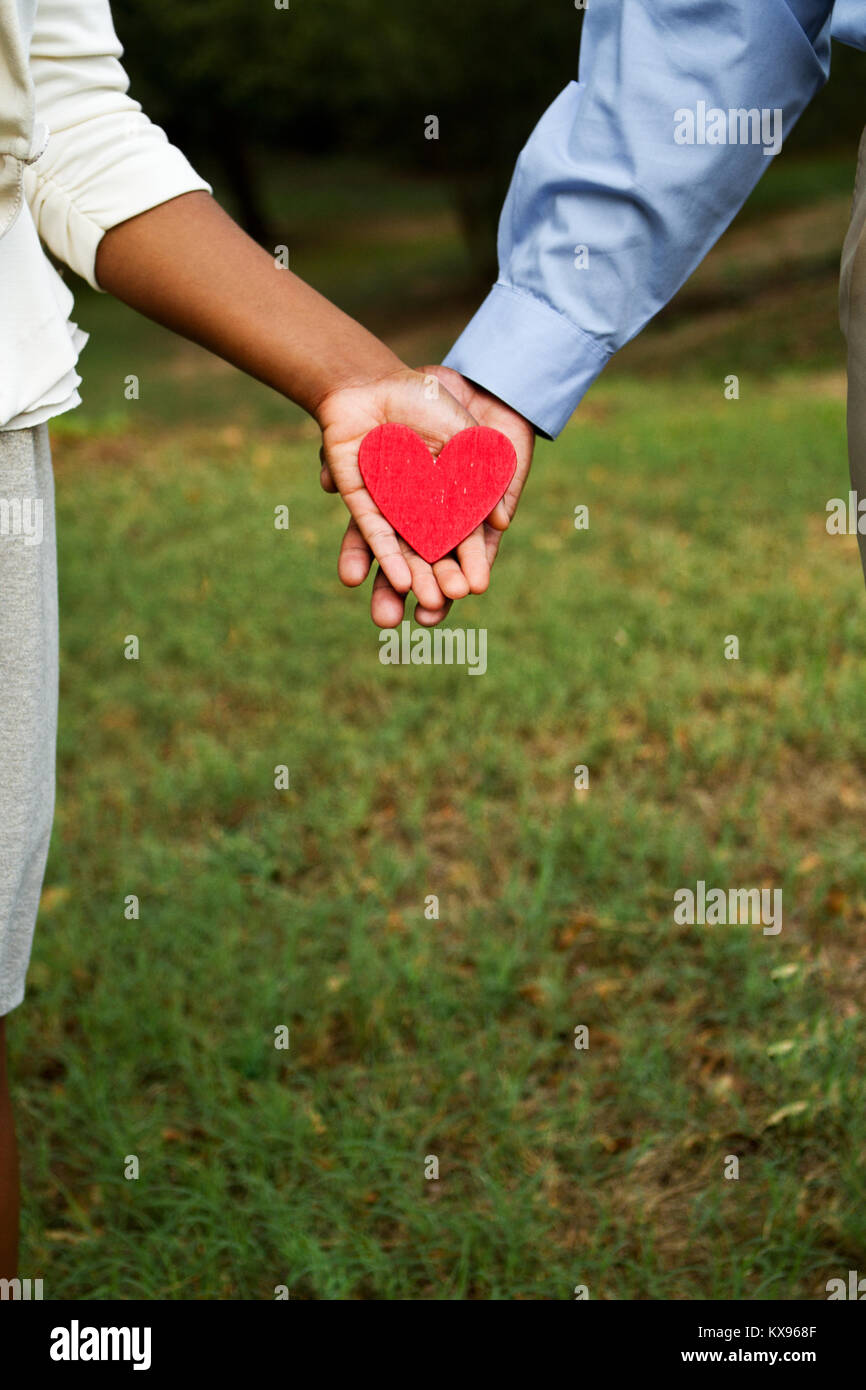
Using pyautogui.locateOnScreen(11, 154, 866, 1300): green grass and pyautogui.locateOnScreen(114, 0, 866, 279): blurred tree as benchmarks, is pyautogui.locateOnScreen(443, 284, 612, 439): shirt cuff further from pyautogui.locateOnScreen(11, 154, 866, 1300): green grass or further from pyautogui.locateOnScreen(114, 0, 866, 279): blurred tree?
pyautogui.locateOnScreen(114, 0, 866, 279): blurred tree

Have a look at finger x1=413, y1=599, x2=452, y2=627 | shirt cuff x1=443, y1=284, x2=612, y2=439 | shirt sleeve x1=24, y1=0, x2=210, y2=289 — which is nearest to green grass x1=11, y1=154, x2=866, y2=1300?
finger x1=413, y1=599, x2=452, y2=627

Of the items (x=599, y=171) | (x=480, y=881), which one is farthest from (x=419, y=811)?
(x=599, y=171)

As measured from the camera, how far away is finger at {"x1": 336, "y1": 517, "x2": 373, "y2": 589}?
5.82 ft

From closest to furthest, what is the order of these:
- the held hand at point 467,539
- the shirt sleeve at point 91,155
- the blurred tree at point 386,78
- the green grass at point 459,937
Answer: the shirt sleeve at point 91,155 → the held hand at point 467,539 → the green grass at point 459,937 → the blurred tree at point 386,78

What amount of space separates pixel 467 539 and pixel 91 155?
0.68m

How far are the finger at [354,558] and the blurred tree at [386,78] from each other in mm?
11268

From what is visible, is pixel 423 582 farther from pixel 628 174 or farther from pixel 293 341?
pixel 628 174

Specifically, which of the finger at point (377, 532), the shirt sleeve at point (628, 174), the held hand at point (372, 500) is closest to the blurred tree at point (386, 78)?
the shirt sleeve at point (628, 174)

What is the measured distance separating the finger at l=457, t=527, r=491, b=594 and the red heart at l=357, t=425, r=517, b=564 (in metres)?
0.01

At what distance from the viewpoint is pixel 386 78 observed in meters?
14.7

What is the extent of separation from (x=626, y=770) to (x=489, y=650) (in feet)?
2.71

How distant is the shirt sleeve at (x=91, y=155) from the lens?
1.61m

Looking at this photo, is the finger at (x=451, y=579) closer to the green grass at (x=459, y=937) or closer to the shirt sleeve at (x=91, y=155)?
the shirt sleeve at (x=91, y=155)

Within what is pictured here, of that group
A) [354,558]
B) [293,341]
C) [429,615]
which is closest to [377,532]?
[354,558]
